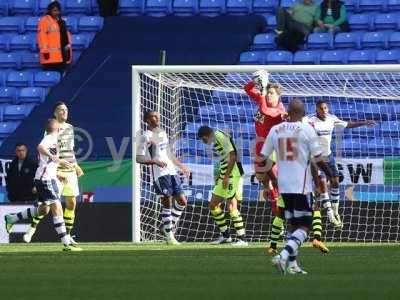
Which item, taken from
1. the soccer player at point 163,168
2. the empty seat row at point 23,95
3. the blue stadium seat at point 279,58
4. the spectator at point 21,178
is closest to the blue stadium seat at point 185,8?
the blue stadium seat at point 279,58

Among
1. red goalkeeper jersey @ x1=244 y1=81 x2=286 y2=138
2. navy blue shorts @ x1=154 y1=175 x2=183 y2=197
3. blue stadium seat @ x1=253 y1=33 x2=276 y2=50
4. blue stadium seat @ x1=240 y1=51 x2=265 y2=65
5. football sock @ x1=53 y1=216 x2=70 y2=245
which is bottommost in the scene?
football sock @ x1=53 y1=216 x2=70 y2=245

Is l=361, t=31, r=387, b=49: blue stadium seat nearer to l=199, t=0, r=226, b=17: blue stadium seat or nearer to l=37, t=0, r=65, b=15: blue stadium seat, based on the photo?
l=199, t=0, r=226, b=17: blue stadium seat

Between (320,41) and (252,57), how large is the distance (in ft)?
4.60

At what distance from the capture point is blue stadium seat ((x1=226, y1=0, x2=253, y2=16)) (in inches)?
1212

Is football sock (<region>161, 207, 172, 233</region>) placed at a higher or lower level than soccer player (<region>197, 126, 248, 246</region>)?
lower

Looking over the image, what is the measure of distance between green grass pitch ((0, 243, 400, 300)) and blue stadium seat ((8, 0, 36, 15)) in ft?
45.6

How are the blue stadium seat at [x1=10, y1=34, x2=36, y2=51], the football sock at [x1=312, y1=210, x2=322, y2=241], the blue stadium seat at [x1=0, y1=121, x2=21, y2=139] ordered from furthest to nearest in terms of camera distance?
the blue stadium seat at [x1=10, y1=34, x2=36, y2=51] → the blue stadium seat at [x1=0, y1=121, x2=21, y2=139] → the football sock at [x1=312, y1=210, x2=322, y2=241]

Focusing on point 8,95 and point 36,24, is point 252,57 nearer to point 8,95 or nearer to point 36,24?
point 8,95

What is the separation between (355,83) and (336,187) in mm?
2547

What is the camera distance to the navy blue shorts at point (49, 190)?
A: 64.2ft

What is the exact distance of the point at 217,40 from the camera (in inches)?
1187

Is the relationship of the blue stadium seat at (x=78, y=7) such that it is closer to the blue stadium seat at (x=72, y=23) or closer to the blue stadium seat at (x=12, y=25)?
the blue stadium seat at (x=72, y=23)

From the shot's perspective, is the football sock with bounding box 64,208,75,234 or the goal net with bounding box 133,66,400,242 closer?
the football sock with bounding box 64,208,75,234

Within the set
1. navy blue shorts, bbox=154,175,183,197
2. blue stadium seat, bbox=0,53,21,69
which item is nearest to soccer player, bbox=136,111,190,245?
navy blue shorts, bbox=154,175,183,197
